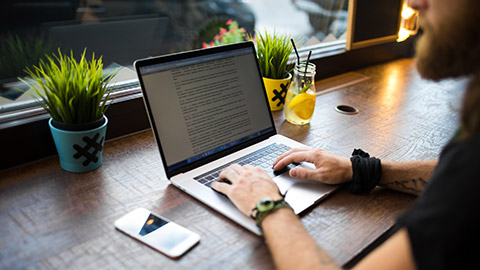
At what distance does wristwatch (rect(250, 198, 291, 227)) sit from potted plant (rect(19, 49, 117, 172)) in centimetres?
46

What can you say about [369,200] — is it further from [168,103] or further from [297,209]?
[168,103]

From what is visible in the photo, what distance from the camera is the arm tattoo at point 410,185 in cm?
96

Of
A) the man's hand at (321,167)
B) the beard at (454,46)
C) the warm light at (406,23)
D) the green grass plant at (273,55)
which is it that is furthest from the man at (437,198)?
the warm light at (406,23)

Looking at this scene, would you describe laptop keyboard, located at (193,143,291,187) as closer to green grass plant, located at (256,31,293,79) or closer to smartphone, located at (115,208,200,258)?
smartphone, located at (115,208,200,258)

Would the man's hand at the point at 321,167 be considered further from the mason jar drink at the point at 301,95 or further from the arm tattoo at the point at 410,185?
the mason jar drink at the point at 301,95

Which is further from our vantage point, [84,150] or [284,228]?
[84,150]

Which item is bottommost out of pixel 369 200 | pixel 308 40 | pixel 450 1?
pixel 369 200

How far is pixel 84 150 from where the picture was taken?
98cm

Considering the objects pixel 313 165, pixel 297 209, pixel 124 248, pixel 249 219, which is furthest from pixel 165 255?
pixel 313 165

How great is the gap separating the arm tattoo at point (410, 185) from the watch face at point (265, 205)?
36cm

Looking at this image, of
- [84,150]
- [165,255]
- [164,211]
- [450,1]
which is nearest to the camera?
[450,1]

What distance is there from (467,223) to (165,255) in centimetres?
51

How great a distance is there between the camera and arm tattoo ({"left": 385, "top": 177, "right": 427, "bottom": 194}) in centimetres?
96

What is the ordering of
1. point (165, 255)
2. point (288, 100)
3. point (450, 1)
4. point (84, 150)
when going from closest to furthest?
point (450, 1) < point (165, 255) < point (84, 150) < point (288, 100)
